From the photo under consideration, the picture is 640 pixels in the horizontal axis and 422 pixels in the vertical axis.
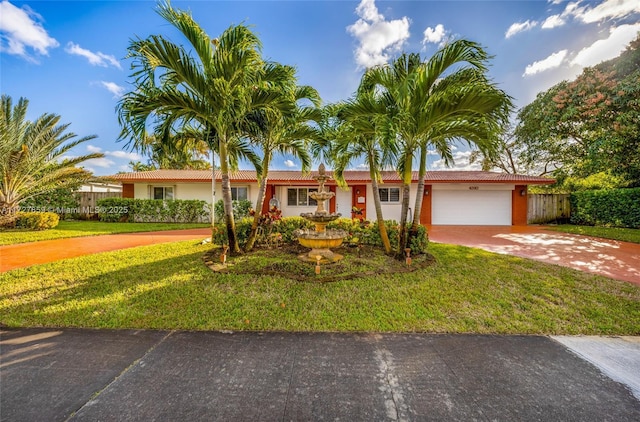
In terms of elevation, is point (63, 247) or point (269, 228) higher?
point (269, 228)

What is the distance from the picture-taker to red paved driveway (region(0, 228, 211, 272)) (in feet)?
22.0

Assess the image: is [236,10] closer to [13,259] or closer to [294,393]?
[294,393]

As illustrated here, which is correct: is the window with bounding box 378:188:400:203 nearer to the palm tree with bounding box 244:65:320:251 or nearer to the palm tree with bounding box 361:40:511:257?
the palm tree with bounding box 244:65:320:251

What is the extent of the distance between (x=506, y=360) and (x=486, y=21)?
8.81m

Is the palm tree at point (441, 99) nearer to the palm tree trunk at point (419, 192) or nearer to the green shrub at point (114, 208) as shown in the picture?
the palm tree trunk at point (419, 192)

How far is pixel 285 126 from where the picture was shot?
658 cm

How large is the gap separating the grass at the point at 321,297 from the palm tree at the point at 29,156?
27.5 ft

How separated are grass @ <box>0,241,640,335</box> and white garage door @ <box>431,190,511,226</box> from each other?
9.72m

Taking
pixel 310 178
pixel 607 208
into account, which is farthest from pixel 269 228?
pixel 607 208

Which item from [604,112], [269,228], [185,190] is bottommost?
[269,228]

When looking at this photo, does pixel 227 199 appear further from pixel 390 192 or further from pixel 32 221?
pixel 390 192

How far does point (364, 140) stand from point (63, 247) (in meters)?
9.83

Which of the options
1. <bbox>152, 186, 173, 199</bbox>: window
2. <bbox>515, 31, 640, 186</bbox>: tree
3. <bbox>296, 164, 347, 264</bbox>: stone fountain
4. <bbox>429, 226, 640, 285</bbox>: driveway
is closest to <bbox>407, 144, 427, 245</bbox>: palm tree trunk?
<bbox>296, 164, 347, 264</bbox>: stone fountain

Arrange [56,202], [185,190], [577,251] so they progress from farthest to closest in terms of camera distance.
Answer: [185,190] → [56,202] → [577,251]
